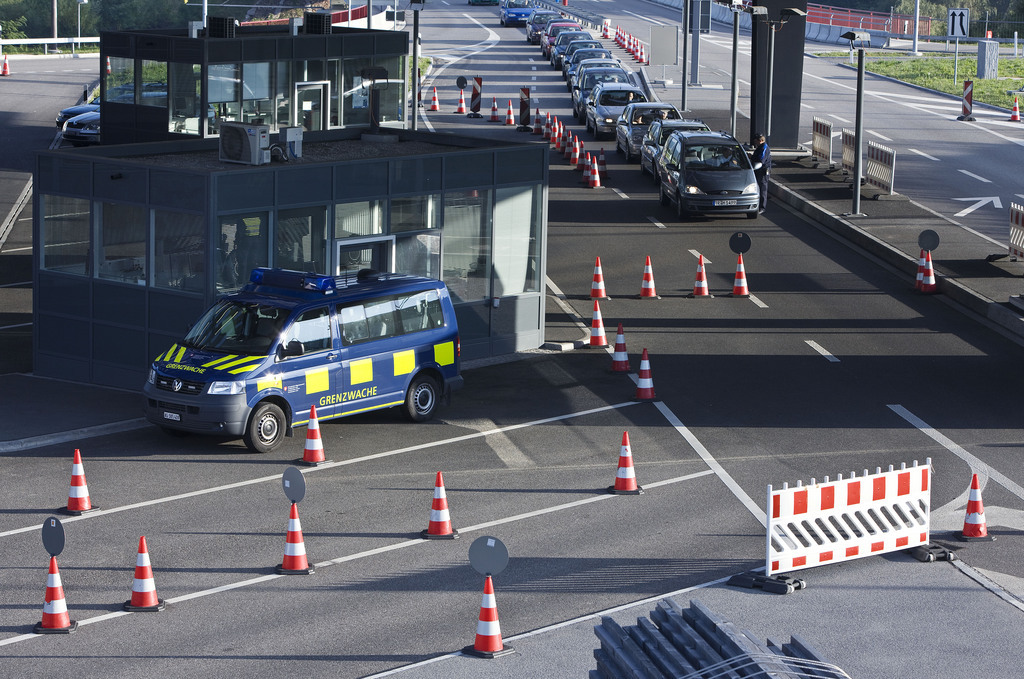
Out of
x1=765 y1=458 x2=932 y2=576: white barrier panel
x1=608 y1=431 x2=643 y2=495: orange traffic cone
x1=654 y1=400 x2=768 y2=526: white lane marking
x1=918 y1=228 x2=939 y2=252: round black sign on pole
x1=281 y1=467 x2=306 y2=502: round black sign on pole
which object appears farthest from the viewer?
x1=918 y1=228 x2=939 y2=252: round black sign on pole

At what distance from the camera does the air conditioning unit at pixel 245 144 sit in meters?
19.9

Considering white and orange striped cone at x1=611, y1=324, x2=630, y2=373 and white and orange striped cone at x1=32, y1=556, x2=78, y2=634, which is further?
white and orange striped cone at x1=611, y1=324, x2=630, y2=373

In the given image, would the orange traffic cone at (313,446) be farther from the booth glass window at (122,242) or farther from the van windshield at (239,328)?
the booth glass window at (122,242)

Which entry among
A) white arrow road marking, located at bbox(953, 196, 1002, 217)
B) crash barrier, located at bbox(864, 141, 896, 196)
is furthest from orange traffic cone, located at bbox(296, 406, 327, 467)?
crash barrier, located at bbox(864, 141, 896, 196)

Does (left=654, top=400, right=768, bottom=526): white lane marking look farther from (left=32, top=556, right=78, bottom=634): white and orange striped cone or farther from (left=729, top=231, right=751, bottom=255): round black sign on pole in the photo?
(left=729, top=231, right=751, bottom=255): round black sign on pole

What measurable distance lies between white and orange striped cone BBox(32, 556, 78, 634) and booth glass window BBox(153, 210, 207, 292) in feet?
25.5

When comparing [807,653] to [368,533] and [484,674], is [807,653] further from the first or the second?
[368,533]

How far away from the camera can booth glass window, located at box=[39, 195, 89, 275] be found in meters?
20.1

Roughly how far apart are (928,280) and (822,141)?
1374cm

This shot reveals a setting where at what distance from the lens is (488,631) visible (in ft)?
36.6

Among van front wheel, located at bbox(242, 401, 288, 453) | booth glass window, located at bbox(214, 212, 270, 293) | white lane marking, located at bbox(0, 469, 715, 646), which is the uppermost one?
booth glass window, located at bbox(214, 212, 270, 293)

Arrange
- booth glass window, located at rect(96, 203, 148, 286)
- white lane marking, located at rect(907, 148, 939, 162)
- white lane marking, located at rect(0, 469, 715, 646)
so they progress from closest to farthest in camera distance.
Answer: white lane marking, located at rect(0, 469, 715, 646) < booth glass window, located at rect(96, 203, 148, 286) < white lane marking, located at rect(907, 148, 939, 162)

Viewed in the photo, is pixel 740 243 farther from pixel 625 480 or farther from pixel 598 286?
pixel 625 480

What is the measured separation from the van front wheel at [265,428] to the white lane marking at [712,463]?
15.4 feet
